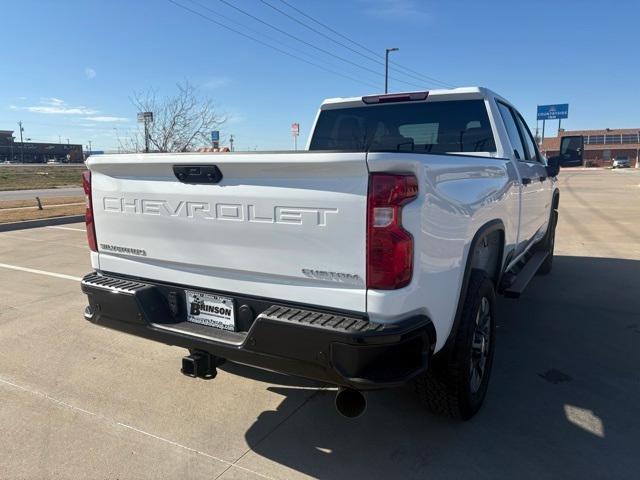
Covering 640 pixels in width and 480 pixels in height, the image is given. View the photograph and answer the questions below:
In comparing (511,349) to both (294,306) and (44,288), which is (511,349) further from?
(44,288)

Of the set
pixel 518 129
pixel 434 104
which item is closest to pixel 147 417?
pixel 434 104

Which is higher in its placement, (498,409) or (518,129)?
(518,129)

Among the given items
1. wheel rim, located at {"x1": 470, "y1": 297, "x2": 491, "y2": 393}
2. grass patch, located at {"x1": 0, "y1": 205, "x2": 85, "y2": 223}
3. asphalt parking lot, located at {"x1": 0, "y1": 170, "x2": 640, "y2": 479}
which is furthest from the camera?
grass patch, located at {"x1": 0, "y1": 205, "x2": 85, "y2": 223}

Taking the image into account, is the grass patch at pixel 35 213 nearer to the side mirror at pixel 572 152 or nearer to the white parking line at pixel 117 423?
the white parking line at pixel 117 423

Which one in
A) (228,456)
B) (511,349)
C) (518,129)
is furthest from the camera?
(518,129)

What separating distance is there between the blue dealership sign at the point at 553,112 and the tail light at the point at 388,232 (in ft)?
232

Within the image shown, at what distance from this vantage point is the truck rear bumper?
2.23 m

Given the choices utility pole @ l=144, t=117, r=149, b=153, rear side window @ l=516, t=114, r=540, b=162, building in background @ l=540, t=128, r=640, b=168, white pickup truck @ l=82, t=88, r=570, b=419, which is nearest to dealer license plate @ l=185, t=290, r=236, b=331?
white pickup truck @ l=82, t=88, r=570, b=419

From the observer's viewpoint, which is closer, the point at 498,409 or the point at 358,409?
the point at 358,409

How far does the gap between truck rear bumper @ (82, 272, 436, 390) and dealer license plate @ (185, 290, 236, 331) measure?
1.3 inches

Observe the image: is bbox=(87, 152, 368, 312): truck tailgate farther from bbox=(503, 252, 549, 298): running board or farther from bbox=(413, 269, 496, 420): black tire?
bbox=(503, 252, 549, 298): running board

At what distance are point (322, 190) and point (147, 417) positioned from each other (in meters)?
1.95

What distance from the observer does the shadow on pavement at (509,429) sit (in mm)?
2693

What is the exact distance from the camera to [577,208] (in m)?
15.7
